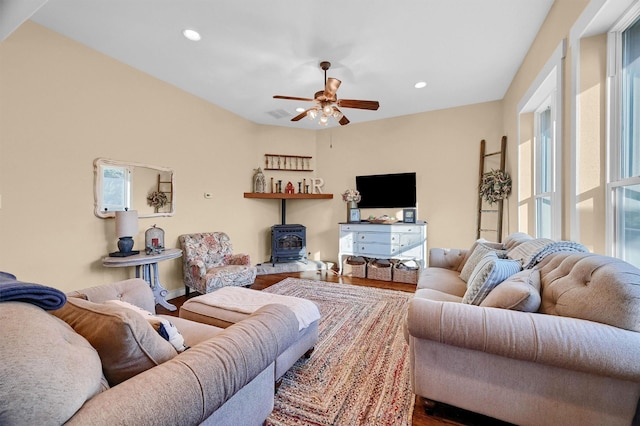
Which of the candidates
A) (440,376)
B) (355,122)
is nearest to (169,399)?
(440,376)

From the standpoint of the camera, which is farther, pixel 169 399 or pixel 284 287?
pixel 284 287

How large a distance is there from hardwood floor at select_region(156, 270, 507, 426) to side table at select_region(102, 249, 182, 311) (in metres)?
0.21

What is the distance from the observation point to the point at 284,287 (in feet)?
12.3

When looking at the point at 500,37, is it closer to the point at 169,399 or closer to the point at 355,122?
the point at 355,122

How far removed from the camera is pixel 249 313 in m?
1.67

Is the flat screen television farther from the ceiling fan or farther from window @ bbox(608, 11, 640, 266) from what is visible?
window @ bbox(608, 11, 640, 266)

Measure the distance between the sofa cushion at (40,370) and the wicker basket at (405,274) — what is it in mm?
3877

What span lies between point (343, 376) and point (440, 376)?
0.71m

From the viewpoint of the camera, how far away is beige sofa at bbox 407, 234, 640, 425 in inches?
39.7

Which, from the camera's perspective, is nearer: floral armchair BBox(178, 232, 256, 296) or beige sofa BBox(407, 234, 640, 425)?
beige sofa BBox(407, 234, 640, 425)

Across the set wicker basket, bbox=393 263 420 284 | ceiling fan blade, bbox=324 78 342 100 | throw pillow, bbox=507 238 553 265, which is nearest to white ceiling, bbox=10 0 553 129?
ceiling fan blade, bbox=324 78 342 100

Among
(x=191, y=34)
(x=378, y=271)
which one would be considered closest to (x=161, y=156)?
(x=191, y=34)

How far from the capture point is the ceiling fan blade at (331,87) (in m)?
2.67

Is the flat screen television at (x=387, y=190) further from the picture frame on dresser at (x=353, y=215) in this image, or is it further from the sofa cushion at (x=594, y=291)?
the sofa cushion at (x=594, y=291)
